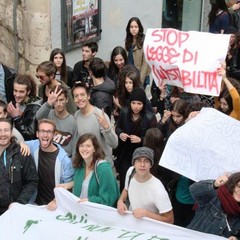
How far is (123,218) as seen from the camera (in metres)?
4.87

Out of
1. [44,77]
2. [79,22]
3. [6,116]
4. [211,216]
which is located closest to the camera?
[211,216]

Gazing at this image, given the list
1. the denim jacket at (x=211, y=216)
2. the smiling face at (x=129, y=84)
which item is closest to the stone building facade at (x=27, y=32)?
the smiling face at (x=129, y=84)

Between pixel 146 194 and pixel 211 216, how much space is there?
656mm

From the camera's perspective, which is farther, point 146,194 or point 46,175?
point 46,175

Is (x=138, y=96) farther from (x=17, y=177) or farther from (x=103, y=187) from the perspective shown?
(x=17, y=177)

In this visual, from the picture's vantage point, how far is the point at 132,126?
614cm

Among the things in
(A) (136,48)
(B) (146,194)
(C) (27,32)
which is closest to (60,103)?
(B) (146,194)

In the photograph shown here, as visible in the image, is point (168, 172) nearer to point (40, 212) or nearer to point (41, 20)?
point (40, 212)

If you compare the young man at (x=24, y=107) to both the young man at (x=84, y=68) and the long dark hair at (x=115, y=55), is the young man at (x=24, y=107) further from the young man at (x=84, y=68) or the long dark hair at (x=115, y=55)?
the long dark hair at (x=115, y=55)

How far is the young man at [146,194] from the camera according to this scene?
480 centimetres

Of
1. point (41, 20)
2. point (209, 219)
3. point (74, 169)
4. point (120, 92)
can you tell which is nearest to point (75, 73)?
point (120, 92)

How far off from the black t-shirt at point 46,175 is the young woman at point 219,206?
140 cm

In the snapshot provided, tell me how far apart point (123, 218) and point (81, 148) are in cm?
72

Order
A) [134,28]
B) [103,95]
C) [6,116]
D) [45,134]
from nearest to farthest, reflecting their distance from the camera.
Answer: [45,134] < [6,116] < [103,95] < [134,28]
